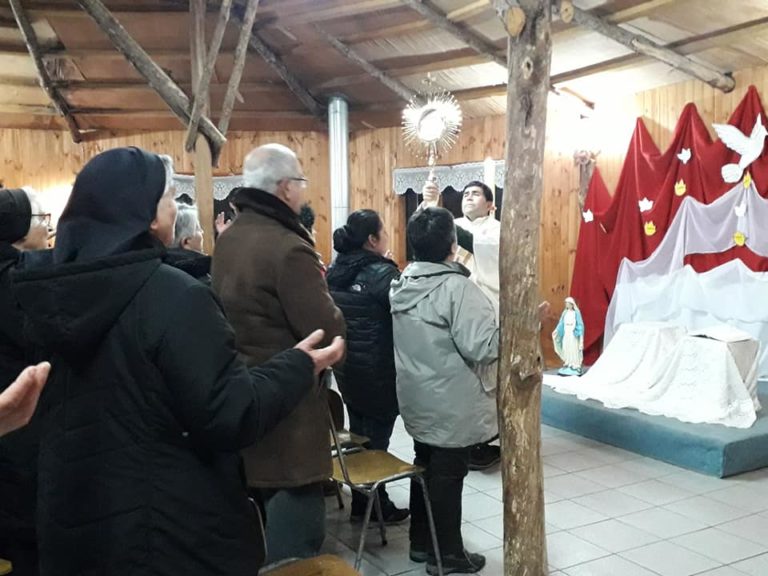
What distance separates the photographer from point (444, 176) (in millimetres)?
7516

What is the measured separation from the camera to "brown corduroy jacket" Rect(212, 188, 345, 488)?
1888 millimetres

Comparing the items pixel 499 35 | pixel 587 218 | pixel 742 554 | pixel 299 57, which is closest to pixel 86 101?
pixel 299 57

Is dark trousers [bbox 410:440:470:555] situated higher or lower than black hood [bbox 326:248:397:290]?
lower

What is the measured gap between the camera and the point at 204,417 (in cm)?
119

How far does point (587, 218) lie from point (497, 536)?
3977 mm

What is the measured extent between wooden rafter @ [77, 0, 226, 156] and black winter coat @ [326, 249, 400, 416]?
298 cm

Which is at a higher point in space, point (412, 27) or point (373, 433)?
point (412, 27)

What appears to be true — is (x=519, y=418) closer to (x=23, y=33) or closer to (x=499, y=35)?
(x=499, y=35)

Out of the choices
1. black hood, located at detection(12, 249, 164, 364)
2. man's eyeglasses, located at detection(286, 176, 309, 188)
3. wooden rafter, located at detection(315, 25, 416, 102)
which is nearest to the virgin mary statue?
wooden rafter, located at detection(315, 25, 416, 102)

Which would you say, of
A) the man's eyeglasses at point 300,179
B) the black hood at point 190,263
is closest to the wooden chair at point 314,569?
the black hood at point 190,263

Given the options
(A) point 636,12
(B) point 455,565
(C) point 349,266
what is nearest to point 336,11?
(A) point 636,12

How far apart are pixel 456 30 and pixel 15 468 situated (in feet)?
16.2

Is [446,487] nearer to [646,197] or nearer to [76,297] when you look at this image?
[76,297]

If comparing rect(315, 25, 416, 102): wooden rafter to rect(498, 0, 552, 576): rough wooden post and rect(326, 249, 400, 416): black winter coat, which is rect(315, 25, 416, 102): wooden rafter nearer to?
rect(326, 249, 400, 416): black winter coat
